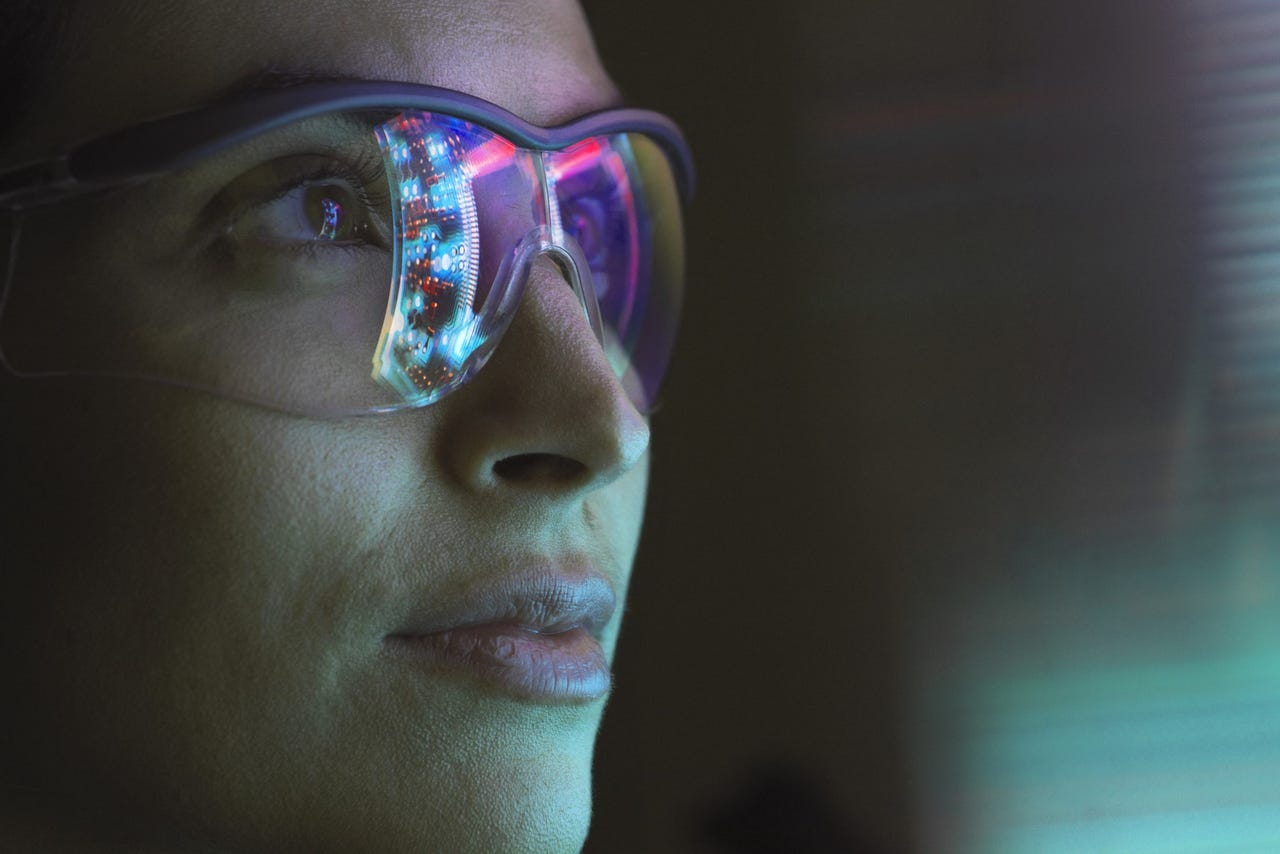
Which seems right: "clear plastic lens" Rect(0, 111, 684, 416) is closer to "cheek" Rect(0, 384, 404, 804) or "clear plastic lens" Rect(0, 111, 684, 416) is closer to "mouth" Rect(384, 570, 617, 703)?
"cheek" Rect(0, 384, 404, 804)

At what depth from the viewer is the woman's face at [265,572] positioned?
75 centimetres

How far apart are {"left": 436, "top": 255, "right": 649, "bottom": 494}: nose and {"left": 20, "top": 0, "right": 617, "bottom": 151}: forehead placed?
183 mm

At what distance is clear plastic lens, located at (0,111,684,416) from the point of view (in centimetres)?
77

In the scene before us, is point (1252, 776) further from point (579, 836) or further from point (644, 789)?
point (579, 836)

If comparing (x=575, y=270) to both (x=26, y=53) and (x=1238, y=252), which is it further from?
(x=1238, y=252)

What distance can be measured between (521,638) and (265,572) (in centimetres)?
18

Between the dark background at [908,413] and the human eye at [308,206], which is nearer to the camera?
the human eye at [308,206]

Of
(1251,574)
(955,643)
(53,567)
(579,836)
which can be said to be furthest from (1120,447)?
(53,567)

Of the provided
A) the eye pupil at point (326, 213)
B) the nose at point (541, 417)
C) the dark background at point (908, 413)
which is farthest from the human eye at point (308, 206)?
the dark background at point (908, 413)

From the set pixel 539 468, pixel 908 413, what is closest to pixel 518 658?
pixel 539 468

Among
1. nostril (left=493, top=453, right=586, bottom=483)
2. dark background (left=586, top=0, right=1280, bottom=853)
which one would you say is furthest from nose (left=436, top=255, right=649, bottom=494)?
dark background (left=586, top=0, right=1280, bottom=853)

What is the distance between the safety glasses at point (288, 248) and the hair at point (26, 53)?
63mm

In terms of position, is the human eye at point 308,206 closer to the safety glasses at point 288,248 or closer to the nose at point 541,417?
the safety glasses at point 288,248

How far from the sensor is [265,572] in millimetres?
756
